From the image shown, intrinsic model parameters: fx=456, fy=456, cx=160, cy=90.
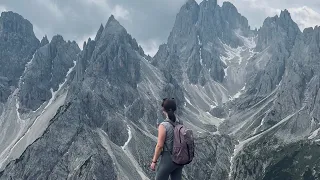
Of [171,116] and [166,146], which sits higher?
[171,116]

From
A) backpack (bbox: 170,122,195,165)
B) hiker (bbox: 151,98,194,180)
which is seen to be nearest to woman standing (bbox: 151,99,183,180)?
hiker (bbox: 151,98,194,180)

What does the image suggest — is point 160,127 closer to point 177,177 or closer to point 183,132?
point 183,132

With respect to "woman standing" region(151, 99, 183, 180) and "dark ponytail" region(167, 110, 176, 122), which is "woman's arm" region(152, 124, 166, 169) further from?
"dark ponytail" region(167, 110, 176, 122)

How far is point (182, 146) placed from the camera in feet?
56.6

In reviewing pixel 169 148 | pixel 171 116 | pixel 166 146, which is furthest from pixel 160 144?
pixel 171 116

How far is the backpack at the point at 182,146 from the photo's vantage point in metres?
17.3

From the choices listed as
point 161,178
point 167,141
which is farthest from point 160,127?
point 161,178

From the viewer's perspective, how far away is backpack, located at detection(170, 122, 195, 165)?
17.3 meters

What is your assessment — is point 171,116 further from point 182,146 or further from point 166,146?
point 182,146

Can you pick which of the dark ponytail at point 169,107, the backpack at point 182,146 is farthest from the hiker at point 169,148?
the dark ponytail at point 169,107

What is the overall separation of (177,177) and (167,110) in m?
2.74

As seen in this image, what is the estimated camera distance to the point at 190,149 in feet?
57.3

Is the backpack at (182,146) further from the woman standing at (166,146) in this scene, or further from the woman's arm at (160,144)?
the woman's arm at (160,144)

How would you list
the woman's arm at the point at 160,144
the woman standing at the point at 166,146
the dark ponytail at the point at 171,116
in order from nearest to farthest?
1. the woman's arm at the point at 160,144
2. the woman standing at the point at 166,146
3. the dark ponytail at the point at 171,116
